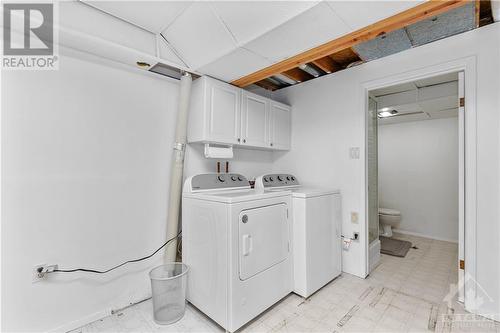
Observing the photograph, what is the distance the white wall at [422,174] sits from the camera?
3.93 meters

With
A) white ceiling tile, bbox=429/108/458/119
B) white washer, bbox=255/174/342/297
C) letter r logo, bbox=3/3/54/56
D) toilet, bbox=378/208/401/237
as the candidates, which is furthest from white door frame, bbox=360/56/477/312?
letter r logo, bbox=3/3/54/56

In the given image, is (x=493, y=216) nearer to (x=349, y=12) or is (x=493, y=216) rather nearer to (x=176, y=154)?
(x=349, y=12)

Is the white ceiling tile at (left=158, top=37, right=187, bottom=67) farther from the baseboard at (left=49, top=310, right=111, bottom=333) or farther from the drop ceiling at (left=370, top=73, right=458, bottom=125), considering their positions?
the drop ceiling at (left=370, top=73, right=458, bottom=125)

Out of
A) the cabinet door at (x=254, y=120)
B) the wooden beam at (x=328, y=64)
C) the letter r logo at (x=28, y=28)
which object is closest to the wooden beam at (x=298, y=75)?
the wooden beam at (x=328, y=64)

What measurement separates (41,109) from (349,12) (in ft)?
7.39

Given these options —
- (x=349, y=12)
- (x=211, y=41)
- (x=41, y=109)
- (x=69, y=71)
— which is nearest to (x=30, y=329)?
(x=41, y=109)

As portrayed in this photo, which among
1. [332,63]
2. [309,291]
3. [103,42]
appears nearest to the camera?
[103,42]

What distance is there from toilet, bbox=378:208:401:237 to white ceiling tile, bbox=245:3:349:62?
138 inches

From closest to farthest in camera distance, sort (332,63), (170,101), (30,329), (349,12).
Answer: (349,12) < (30,329) < (170,101) < (332,63)

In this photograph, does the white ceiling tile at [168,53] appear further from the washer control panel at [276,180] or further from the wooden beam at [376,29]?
the washer control panel at [276,180]

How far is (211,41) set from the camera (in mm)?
1907

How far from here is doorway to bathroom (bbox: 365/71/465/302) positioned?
3.14 m

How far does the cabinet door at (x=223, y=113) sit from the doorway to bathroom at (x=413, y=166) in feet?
5.88

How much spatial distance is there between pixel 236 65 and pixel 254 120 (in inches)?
29.9
